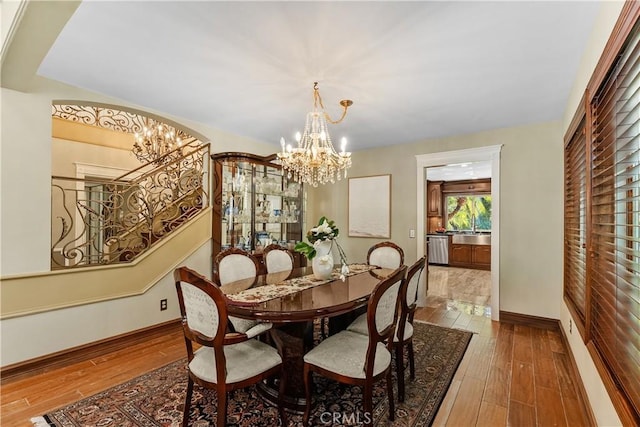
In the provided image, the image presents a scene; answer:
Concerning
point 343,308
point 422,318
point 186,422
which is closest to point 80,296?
point 186,422

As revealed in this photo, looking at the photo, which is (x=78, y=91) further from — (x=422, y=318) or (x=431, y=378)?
(x=422, y=318)

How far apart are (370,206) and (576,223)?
2.79m

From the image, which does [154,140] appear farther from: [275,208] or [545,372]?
[545,372]

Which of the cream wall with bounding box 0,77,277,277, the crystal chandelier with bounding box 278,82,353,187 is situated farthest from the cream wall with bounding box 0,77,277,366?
the crystal chandelier with bounding box 278,82,353,187

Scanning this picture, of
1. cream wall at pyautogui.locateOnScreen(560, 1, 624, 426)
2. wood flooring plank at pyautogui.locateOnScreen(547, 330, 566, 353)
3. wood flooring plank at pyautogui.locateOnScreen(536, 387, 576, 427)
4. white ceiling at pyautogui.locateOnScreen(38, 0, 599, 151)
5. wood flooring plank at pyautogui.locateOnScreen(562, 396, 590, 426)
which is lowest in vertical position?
wood flooring plank at pyautogui.locateOnScreen(547, 330, 566, 353)

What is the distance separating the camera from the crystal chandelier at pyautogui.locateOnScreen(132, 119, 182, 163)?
4.66 meters

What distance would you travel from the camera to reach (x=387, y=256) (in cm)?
356

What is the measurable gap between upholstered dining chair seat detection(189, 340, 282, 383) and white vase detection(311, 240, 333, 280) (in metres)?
0.87

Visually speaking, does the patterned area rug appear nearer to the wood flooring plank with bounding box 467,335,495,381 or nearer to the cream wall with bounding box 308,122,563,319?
the wood flooring plank with bounding box 467,335,495,381

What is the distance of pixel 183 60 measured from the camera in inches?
90.5

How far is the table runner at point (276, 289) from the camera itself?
202 centimetres

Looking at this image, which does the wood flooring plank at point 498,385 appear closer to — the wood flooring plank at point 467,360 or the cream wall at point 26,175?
the wood flooring plank at point 467,360

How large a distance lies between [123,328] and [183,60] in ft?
8.99

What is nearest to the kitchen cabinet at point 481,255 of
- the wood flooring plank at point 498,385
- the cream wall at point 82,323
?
the wood flooring plank at point 498,385
